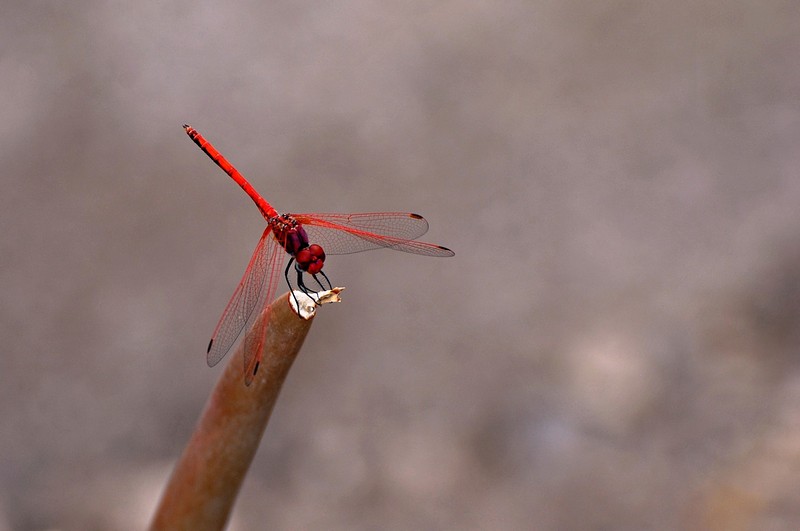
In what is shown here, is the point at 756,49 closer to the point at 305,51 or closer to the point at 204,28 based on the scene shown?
the point at 305,51

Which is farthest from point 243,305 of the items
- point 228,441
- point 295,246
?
point 228,441

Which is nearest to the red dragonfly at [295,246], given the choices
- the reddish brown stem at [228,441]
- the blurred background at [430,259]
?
the reddish brown stem at [228,441]

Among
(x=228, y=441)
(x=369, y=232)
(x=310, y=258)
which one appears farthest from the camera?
(x=369, y=232)

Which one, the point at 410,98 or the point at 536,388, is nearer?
the point at 536,388

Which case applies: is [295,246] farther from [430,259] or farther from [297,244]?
[430,259]

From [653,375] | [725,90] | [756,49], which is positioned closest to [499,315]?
[653,375]

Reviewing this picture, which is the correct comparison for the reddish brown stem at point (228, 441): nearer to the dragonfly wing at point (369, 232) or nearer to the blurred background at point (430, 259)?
the dragonfly wing at point (369, 232)
